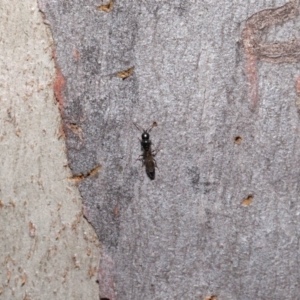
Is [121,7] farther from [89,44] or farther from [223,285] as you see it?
[223,285]

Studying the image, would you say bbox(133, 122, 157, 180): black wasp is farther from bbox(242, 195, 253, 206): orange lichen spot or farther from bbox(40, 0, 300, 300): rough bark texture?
bbox(242, 195, 253, 206): orange lichen spot

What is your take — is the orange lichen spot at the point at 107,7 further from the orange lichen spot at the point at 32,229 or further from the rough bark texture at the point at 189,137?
the orange lichen spot at the point at 32,229

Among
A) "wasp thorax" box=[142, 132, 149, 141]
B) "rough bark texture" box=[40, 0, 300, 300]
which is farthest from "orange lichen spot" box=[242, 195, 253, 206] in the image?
"wasp thorax" box=[142, 132, 149, 141]

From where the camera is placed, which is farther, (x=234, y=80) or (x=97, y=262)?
(x=97, y=262)

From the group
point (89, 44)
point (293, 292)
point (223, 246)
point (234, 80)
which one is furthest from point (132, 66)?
point (293, 292)

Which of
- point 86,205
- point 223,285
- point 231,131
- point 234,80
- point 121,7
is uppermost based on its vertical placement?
point 121,7

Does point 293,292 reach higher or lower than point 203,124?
lower
